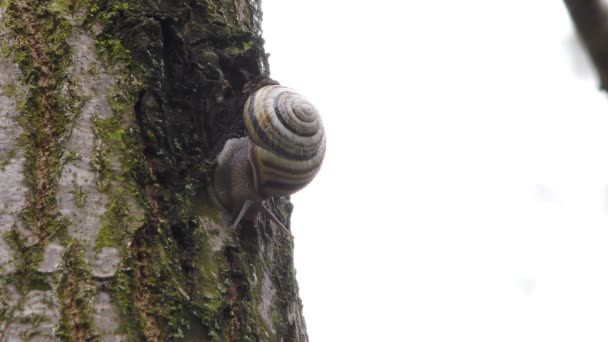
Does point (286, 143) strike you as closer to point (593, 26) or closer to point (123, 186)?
point (123, 186)

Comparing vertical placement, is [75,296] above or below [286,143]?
below

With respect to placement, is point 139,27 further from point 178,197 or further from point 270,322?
point 270,322

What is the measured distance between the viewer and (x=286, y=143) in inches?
98.7

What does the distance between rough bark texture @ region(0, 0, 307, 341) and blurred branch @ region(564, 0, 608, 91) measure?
3.65 feet

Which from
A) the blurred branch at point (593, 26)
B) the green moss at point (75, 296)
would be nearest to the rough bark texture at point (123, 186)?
the green moss at point (75, 296)

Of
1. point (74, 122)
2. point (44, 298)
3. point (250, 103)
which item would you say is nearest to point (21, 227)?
point (44, 298)

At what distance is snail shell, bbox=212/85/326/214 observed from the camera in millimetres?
2404

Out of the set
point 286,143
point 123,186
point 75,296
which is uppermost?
point 286,143

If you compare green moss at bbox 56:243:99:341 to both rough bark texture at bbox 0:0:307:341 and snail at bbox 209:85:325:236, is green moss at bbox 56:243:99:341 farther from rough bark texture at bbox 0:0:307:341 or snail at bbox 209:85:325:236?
snail at bbox 209:85:325:236

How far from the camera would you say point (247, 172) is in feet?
7.89

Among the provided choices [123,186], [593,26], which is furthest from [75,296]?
[593,26]

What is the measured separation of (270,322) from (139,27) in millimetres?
871

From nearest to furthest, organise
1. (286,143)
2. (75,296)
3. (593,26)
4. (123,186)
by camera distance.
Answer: (593,26)
(75,296)
(123,186)
(286,143)

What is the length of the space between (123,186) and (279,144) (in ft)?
3.17
